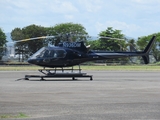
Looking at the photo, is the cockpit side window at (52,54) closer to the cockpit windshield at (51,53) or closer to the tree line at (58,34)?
the cockpit windshield at (51,53)

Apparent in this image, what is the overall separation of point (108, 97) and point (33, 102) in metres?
3.66

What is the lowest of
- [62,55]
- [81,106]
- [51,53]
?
[81,106]

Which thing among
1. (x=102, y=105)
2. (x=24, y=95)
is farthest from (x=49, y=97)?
(x=102, y=105)

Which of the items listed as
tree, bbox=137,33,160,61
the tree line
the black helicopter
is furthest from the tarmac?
tree, bbox=137,33,160,61

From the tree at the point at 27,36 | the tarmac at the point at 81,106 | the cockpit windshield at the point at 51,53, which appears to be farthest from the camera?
the tree at the point at 27,36

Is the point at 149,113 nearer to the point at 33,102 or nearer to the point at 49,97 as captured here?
the point at 33,102

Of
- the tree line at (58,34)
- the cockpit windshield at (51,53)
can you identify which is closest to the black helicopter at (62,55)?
the cockpit windshield at (51,53)

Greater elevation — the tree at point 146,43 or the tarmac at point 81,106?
the tree at point 146,43

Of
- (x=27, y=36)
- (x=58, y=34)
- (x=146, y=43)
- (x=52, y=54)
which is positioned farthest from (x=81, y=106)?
(x=146, y=43)

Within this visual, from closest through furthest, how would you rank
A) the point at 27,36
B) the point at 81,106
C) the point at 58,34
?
1. the point at 81,106
2. the point at 58,34
3. the point at 27,36

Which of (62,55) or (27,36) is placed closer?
(62,55)

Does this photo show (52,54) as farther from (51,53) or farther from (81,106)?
(81,106)

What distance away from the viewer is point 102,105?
16.5m

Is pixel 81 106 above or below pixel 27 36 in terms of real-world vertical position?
below
